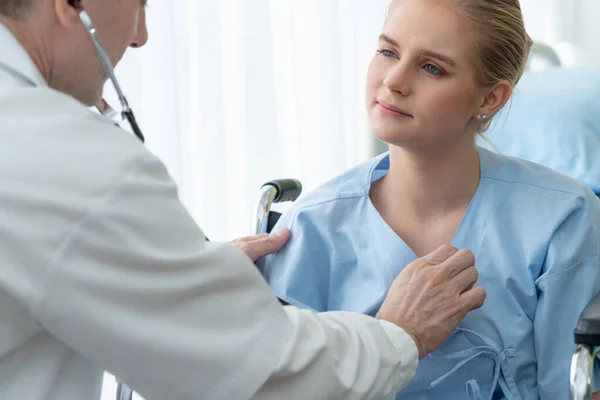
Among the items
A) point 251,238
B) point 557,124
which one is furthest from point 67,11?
point 557,124

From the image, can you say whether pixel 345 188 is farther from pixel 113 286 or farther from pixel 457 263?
pixel 113 286

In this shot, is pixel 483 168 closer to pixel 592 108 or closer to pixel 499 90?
pixel 499 90

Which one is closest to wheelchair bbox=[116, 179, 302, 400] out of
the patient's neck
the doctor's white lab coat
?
the patient's neck

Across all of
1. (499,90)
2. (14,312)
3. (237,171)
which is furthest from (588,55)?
(14,312)

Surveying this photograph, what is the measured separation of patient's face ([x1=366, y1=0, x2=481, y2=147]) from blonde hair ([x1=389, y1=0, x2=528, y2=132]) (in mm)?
15

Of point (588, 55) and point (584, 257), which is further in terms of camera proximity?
point (588, 55)

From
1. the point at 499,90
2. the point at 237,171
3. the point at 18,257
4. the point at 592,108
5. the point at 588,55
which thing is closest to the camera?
the point at 18,257

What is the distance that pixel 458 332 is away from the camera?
1.38 meters

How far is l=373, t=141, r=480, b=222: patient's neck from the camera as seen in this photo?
1.50 m

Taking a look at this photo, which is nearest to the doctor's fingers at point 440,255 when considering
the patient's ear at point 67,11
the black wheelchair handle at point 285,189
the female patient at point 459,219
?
the female patient at point 459,219

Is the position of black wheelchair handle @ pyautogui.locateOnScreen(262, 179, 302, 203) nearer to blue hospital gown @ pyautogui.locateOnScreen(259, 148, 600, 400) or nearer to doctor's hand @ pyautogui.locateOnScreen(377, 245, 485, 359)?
blue hospital gown @ pyautogui.locateOnScreen(259, 148, 600, 400)

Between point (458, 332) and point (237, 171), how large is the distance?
4.90ft

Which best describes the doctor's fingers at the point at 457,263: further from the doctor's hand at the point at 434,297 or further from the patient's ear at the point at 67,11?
the patient's ear at the point at 67,11

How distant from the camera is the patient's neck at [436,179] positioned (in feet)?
4.91
